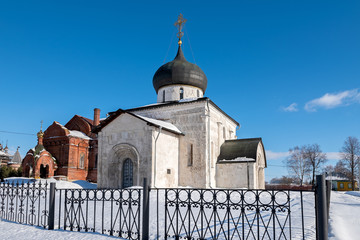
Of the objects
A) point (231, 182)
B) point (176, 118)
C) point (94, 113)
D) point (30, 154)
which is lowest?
point (231, 182)

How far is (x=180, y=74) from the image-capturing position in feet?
67.1

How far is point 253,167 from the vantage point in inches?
702

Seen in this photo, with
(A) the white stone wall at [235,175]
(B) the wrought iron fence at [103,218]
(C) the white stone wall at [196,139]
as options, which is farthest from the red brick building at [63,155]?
(B) the wrought iron fence at [103,218]

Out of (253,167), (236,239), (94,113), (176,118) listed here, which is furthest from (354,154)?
(236,239)

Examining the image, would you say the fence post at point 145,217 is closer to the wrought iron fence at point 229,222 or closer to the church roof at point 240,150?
the wrought iron fence at point 229,222

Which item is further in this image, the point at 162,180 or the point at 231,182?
the point at 231,182

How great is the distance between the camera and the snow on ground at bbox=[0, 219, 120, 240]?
570 cm

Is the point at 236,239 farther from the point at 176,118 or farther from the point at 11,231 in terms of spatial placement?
the point at 176,118

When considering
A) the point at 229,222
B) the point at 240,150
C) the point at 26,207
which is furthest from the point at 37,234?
the point at 240,150

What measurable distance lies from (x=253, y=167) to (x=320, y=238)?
14006 millimetres

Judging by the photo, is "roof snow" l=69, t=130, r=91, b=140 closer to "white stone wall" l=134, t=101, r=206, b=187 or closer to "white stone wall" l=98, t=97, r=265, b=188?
"white stone wall" l=98, t=97, r=265, b=188

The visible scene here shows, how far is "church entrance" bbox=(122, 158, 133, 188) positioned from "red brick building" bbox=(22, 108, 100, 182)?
11.1 meters

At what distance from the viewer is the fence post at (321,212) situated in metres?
4.12

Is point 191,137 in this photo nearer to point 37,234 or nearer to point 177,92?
point 177,92
